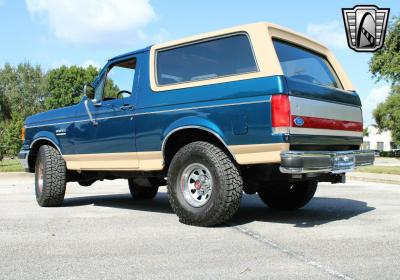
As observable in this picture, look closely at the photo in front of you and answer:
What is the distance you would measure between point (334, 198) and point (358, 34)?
12691 mm

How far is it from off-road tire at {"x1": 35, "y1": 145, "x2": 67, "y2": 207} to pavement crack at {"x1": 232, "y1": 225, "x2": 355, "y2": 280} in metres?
3.26

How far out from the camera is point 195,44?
19.9 feet

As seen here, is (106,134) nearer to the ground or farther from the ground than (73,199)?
farther from the ground

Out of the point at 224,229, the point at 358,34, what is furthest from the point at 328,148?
the point at 358,34

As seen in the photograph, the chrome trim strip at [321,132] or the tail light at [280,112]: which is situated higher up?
the tail light at [280,112]

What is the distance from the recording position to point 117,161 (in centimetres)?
677

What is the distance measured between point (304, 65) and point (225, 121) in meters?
1.53

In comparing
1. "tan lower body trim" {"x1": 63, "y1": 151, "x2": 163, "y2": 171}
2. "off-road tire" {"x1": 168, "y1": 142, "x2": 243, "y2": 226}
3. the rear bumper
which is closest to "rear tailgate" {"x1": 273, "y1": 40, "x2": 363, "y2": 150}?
the rear bumper

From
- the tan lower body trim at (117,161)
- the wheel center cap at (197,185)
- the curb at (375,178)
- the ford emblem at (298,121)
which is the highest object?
the ford emblem at (298,121)

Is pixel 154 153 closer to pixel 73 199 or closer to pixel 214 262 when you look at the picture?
pixel 214 262

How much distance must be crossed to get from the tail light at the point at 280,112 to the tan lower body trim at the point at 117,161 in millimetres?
1704

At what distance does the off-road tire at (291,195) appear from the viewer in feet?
23.0

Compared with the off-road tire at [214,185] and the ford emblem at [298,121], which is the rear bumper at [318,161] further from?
the off-road tire at [214,185]

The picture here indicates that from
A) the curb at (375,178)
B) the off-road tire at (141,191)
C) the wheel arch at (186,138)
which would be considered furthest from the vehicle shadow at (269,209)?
the curb at (375,178)
